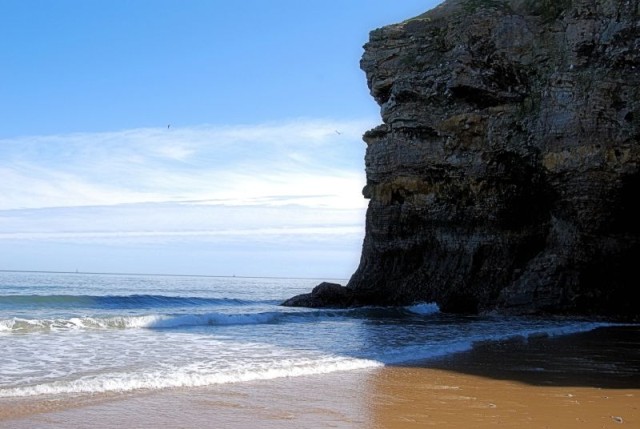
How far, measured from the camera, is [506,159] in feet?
78.2

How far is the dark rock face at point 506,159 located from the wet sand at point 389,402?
11.9 meters

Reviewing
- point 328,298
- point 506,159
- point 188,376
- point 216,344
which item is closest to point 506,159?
point 506,159

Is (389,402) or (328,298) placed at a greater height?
(328,298)

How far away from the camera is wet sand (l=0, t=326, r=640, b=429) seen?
21.7ft

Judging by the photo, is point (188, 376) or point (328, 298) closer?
point (188, 376)

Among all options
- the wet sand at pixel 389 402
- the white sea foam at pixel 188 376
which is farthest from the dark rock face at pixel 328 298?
the wet sand at pixel 389 402

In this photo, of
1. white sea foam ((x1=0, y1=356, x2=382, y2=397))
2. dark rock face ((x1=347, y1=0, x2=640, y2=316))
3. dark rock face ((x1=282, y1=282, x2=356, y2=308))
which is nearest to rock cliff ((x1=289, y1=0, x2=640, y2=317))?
dark rock face ((x1=347, y1=0, x2=640, y2=316))

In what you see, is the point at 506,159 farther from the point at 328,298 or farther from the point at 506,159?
the point at 328,298

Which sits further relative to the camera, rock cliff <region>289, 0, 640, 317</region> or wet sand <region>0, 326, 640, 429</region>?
rock cliff <region>289, 0, 640, 317</region>

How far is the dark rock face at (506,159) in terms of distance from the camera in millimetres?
21578

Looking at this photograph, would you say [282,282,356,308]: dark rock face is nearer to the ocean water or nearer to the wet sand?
the ocean water

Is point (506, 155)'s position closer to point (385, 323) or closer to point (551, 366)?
point (385, 323)

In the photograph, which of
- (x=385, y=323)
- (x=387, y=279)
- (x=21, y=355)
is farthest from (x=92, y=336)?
(x=387, y=279)

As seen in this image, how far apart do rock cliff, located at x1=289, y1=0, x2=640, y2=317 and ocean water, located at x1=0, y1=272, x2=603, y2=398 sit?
2572 millimetres
